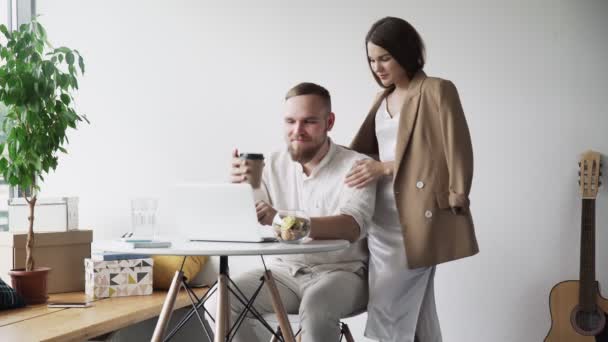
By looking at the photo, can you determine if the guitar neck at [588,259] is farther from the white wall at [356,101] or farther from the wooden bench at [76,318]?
the wooden bench at [76,318]

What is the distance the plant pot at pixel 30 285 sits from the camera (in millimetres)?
3203

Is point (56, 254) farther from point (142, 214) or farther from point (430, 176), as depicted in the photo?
point (430, 176)

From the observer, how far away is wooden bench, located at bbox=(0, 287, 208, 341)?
2.59 metres

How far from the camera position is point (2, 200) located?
3879 mm

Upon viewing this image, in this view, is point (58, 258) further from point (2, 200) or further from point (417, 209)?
point (417, 209)

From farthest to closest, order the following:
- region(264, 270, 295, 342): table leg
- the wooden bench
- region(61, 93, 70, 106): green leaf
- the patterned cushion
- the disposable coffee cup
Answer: region(61, 93, 70, 106): green leaf < the patterned cushion < the wooden bench < the disposable coffee cup < region(264, 270, 295, 342): table leg

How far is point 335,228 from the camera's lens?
223 cm

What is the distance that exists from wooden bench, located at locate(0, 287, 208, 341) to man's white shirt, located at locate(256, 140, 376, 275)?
0.77 meters

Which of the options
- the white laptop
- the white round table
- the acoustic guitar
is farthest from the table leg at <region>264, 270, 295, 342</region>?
the acoustic guitar

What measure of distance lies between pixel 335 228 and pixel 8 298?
5.31 feet

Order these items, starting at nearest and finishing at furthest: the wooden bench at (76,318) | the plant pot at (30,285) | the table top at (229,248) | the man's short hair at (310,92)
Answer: the table top at (229,248)
the man's short hair at (310,92)
the wooden bench at (76,318)
the plant pot at (30,285)

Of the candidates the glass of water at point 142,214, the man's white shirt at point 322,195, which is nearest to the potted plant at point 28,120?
the glass of water at point 142,214

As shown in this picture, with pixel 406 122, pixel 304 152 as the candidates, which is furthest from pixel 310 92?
pixel 406 122

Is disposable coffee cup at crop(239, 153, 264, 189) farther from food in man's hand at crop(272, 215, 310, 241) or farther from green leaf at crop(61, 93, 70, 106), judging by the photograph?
green leaf at crop(61, 93, 70, 106)
